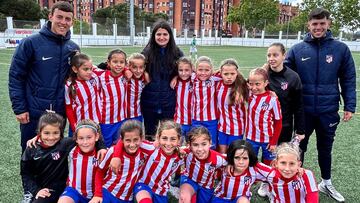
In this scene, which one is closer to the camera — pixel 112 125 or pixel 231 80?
pixel 231 80

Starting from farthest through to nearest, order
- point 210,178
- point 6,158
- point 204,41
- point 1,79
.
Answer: point 204,41
point 1,79
point 6,158
point 210,178

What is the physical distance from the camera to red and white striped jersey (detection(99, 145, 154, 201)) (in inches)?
123

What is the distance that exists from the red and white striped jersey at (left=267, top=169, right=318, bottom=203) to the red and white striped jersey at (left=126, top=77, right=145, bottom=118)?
5.19 feet

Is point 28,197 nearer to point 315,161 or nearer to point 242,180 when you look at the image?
point 242,180

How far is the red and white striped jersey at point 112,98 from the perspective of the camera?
3.68 meters

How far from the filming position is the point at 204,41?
4784 centimetres

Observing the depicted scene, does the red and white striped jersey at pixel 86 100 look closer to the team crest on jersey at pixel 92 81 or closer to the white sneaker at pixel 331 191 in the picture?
the team crest on jersey at pixel 92 81

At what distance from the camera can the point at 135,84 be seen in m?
3.71

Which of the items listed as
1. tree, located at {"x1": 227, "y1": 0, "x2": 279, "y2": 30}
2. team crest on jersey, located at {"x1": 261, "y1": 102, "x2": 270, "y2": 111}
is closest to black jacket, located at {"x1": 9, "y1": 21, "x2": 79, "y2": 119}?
team crest on jersey, located at {"x1": 261, "y1": 102, "x2": 270, "y2": 111}

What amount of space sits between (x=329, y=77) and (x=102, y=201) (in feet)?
8.13

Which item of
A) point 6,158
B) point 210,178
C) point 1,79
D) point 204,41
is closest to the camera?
point 210,178

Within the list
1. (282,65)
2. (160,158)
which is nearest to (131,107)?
(160,158)

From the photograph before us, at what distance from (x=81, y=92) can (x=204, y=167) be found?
4.79 ft

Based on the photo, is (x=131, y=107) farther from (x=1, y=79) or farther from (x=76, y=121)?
(x=1, y=79)
